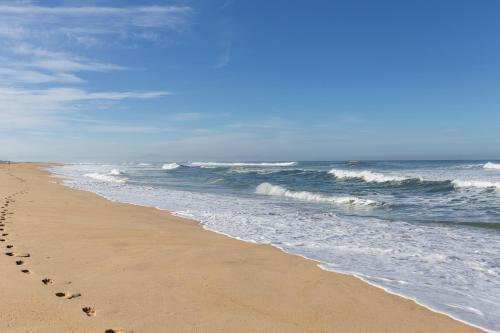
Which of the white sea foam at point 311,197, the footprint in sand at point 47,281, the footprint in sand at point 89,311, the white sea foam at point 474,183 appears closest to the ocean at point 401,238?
the white sea foam at point 311,197

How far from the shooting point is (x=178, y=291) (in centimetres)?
400

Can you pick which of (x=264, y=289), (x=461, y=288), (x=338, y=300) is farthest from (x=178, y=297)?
(x=461, y=288)

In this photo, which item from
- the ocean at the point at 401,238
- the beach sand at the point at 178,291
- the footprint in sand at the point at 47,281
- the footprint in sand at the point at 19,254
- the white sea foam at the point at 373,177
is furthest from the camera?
the white sea foam at the point at 373,177

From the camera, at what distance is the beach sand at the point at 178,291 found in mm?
3250

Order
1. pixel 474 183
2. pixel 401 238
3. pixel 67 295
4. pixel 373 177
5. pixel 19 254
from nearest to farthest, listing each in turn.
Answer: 1. pixel 67 295
2. pixel 19 254
3. pixel 401 238
4. pixel 474 183
5. pixel 373 177

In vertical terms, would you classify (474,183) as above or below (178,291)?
above

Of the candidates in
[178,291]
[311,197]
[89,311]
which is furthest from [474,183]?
[89,311]

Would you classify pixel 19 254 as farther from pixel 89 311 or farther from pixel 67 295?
pixel 89 311

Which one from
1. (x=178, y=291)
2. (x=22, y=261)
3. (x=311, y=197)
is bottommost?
(x=311, y=197)

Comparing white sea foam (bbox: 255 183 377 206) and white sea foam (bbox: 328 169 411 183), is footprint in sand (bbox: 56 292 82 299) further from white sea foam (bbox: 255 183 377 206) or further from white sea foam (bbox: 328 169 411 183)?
white sea foam (bbox: 328 169 411 183)

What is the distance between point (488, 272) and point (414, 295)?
5.76 ft

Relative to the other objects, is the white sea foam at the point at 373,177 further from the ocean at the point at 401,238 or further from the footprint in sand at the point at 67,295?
the footprint in sand at the point at 67,295

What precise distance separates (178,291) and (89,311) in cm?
91

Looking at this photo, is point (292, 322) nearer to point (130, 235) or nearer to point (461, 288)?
point (461, 288)
